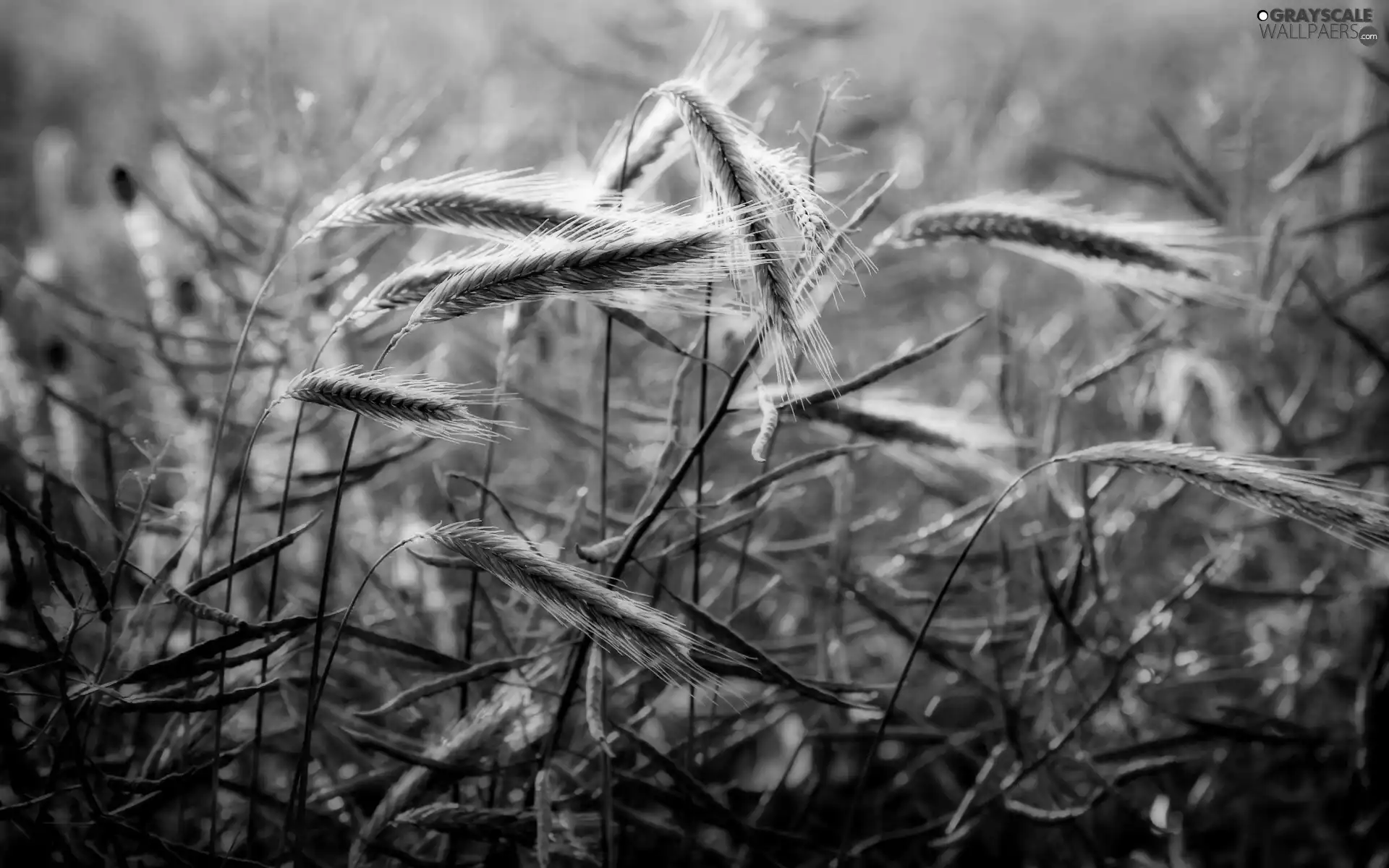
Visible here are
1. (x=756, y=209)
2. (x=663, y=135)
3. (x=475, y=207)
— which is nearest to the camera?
(x=756, y=209)

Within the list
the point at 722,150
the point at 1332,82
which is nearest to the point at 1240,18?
the point at 1332,82

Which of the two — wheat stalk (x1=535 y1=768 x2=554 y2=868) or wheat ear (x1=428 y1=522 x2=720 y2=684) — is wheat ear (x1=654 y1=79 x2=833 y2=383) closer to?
wheat ear (x1=428 y1=522 x2=720 y2=684)

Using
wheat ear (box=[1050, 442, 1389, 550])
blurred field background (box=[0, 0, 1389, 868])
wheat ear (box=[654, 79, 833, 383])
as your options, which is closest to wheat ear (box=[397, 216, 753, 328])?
wheat ear (box=[654, 79, 833, 383])

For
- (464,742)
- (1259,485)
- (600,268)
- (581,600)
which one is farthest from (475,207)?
(1259,485)

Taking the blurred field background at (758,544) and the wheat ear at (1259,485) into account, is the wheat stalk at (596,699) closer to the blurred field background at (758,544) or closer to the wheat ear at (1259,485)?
the blurred field background at (758,544)

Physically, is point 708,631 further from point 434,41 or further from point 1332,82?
point 1332,82

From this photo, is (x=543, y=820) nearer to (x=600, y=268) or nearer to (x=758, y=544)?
(x=600, y=268)
